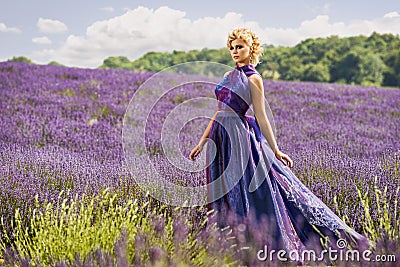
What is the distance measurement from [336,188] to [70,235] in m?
2.32

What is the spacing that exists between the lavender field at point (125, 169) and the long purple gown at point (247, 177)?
0.21m

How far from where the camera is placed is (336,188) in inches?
157

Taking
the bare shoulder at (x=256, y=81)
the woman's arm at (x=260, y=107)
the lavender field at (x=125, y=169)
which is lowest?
the lavender field at (x=125, y=169)

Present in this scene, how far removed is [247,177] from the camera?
318 centimetres

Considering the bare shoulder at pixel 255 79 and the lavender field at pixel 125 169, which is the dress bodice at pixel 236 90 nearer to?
the bare shoulder at pixel 255 79

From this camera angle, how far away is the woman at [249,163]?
10.4ft

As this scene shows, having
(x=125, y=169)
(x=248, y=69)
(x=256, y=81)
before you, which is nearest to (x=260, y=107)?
(x=256, y=81)

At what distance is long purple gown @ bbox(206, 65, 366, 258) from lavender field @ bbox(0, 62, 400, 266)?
0.21 m

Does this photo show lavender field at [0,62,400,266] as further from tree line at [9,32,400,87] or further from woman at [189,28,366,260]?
tree line at [9,32,400,87]

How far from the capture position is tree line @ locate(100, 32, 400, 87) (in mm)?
30672

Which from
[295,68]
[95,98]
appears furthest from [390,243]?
→ [295,68]

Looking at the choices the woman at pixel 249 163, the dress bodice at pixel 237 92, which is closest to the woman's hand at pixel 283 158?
the woman at pixel 249 163

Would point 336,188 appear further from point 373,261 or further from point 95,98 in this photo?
point 95,98

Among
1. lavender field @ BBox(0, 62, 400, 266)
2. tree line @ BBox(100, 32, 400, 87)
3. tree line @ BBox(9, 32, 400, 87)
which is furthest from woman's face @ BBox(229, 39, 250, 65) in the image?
tree line @ BBox(100, 32, 400, 87)
